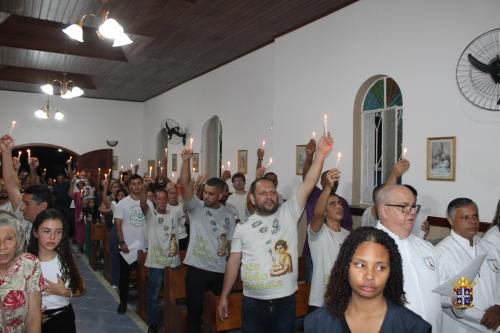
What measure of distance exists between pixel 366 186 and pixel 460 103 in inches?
77.0

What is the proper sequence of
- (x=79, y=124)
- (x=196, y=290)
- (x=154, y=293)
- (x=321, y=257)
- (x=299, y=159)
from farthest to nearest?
(x=79, y=124), (x=299, y=159), (x=154, y=293), (x=196, y=290), (x=321, y=257)

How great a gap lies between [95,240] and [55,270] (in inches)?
215

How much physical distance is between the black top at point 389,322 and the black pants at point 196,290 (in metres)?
2.31

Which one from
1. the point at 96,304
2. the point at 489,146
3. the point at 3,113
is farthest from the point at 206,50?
the point at 3,113

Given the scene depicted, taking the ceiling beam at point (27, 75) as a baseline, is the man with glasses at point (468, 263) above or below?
below

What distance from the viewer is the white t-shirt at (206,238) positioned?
4.03 metres

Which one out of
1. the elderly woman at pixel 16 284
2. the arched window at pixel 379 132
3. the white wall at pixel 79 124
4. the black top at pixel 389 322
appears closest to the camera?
the black top at pixel 389 322

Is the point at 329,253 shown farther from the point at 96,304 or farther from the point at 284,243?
the point at 96,304

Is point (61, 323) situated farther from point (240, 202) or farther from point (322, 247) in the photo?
point (240, 202)

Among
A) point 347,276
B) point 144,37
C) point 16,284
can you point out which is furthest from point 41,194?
point 144,37

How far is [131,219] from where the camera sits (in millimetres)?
5645

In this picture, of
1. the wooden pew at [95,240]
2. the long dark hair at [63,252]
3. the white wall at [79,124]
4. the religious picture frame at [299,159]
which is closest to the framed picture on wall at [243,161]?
the religious picture frame at [299,159]

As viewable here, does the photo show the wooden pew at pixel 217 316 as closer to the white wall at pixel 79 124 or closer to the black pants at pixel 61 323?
the black pants at pixel 61 323

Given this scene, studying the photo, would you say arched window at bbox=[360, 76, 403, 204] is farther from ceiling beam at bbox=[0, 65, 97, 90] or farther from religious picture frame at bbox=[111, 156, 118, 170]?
religious picture frame at bbox=[111, 156, 118, 170]
